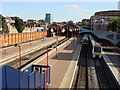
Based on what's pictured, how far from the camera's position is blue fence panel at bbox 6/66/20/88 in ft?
28.4

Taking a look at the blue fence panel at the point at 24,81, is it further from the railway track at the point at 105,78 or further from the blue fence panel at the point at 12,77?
the railway track at the point at 105,78

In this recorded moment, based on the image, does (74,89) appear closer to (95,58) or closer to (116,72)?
(116,72)

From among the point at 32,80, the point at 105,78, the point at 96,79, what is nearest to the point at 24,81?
the point at 32,80

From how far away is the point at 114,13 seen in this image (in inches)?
5738

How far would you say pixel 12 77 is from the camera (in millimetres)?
8836

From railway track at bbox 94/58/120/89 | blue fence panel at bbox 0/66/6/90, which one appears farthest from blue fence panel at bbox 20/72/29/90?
railway track at bbox 94/58/120/89

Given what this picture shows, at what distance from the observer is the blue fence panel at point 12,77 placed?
341 inches

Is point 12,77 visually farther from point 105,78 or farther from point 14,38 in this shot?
point 14,38

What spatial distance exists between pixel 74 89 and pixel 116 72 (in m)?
7.04

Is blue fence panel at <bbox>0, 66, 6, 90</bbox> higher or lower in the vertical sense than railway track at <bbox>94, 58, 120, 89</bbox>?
higher

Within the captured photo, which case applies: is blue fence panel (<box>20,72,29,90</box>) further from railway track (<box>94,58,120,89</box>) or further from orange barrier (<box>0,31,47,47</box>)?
Result: orange barrier (<box>0,31,47,47</box>)

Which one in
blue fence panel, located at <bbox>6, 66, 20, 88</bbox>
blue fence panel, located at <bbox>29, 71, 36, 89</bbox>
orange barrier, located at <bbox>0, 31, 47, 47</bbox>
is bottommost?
blue fence panel, located at <bbox>29, 71, 36, 89</bbox>

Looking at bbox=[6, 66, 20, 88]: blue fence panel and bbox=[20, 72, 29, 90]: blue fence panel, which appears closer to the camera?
bbox=[6, 66, 20, 88]: blue fence panel

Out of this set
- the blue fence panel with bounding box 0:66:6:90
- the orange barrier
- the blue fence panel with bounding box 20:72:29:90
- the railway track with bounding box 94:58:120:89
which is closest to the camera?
the blue fence panel with bounding box 0:66:6:90
